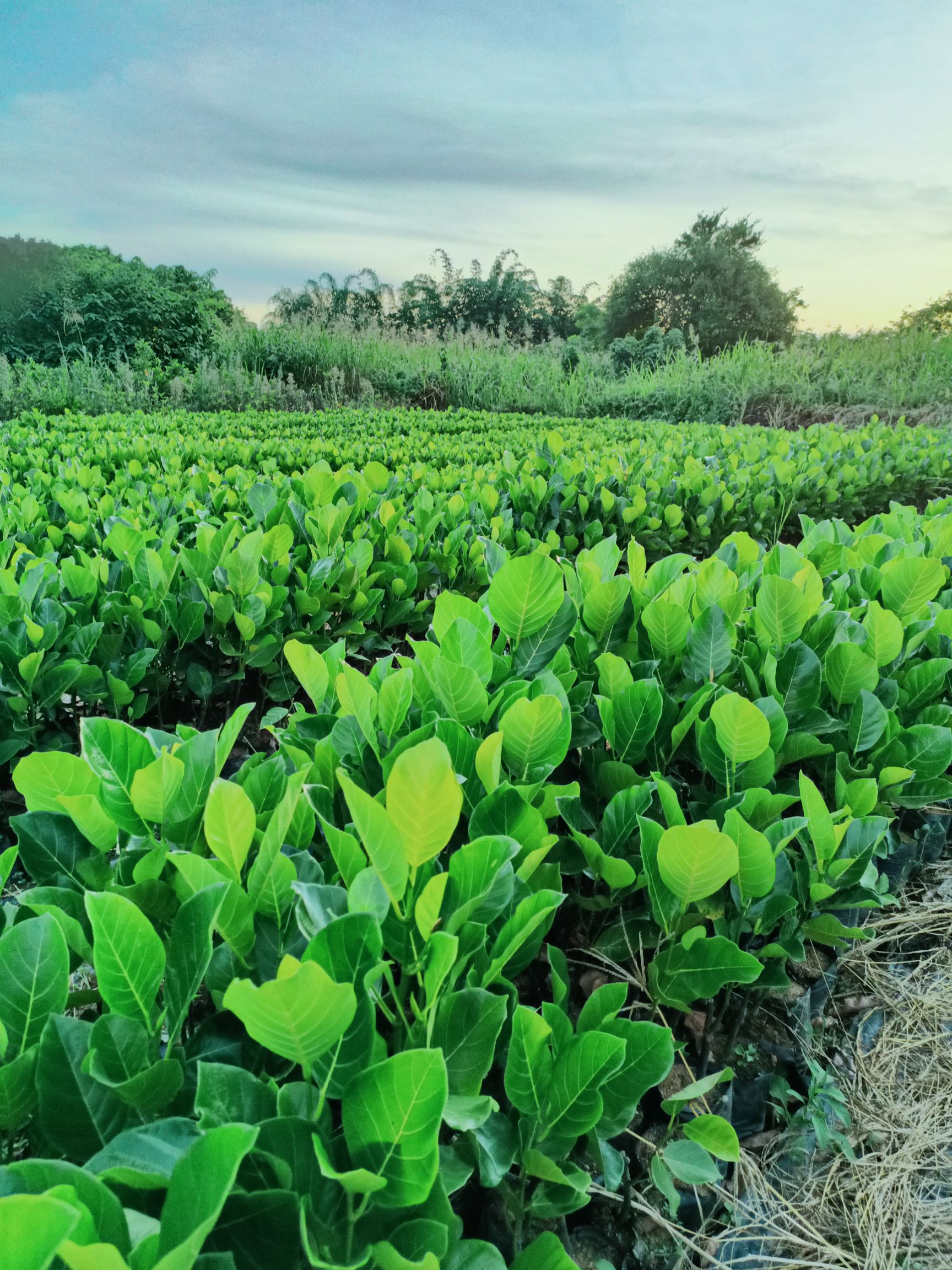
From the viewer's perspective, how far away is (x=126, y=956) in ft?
2.55

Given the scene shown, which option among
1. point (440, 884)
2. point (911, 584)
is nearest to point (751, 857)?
point (440, 884)

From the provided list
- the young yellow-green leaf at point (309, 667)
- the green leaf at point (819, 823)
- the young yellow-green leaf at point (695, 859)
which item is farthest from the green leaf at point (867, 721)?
the young yellow-green leaf at point (309, 667)

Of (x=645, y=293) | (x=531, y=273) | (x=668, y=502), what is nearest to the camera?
(x=668, y=502)

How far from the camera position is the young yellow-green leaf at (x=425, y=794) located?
82 cm

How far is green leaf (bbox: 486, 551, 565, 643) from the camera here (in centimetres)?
154

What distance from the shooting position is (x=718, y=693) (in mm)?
1648

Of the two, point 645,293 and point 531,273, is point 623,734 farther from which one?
point 645,293

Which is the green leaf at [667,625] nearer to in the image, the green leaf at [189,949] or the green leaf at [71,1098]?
the green leaf at [189,949]

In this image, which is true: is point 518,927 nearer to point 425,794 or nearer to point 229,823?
point 425,794

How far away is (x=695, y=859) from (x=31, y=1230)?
84cm

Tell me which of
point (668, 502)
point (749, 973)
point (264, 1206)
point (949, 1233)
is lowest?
point (949, 1233)

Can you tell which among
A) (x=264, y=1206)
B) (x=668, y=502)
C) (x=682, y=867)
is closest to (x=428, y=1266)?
(x=264, y=1206)

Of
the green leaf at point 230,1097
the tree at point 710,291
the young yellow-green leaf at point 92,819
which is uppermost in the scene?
the tree at point 710,291

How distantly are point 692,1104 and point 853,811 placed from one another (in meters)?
0.65
